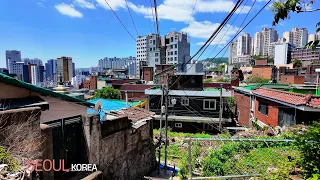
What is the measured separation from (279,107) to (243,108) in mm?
7558

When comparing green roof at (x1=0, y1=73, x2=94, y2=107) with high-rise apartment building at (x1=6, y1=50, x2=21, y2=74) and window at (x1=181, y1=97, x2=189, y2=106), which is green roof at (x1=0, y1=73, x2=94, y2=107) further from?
high-rise apartment building at (x1=6, y1=50, x2=21, y2=74)

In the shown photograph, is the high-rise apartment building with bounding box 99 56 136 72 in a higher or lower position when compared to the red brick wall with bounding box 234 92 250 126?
higher

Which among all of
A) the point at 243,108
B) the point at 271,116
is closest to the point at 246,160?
the point at 271,116

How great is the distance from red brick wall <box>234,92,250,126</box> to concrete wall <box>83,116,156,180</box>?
42.1 feet

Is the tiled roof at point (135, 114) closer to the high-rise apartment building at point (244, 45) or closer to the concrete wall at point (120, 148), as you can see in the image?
the concrete wall at point (120, 148)

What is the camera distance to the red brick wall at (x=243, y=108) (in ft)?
61.3

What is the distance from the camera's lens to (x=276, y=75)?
48.6m

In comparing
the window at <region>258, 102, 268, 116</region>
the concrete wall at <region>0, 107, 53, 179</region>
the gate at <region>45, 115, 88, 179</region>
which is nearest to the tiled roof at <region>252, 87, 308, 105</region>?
the window at <region>258, 102, 268, 116</region>

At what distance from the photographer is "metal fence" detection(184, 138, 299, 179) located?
15.2ft

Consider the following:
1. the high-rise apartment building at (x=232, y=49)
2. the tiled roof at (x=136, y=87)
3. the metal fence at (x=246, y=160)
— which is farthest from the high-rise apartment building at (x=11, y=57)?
the metal fence at (x=246, y=160)

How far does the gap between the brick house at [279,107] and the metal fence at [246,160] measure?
487 cm

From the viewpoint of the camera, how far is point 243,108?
1967cm

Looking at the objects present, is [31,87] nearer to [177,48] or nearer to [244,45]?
[177,48]

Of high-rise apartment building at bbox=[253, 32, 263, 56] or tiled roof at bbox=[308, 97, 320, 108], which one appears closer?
tiled roof at bbox=[308, 97, 320, 108]
